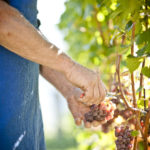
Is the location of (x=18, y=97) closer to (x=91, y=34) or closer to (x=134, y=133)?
(x=134, y=133)

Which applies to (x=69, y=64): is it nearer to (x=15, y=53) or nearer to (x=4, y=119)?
(x=15, y=53)

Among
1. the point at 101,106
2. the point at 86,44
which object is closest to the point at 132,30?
the point at 101,106

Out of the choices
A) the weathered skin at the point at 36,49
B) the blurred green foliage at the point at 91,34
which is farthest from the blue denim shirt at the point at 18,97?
the blurred green foliage at the point at 91,34

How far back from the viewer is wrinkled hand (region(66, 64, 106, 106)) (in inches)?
52.3

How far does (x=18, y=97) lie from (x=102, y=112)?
42 centimetres

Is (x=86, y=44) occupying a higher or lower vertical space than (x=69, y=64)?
higher

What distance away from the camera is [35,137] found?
1471 mm

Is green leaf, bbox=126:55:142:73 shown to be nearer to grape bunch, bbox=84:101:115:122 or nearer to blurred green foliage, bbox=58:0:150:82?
grape bunch, bbox=84:101:115:122

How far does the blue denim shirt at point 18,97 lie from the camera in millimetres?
1299

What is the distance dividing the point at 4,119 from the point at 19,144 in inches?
5.3

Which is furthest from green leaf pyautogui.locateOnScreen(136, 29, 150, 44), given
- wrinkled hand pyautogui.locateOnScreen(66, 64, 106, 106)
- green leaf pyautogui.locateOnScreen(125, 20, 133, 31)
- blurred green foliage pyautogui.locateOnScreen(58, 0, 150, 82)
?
blurred green foliage pyautogui.locateOnScreen(58, 0, 150, 82)

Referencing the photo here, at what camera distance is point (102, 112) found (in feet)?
4.99

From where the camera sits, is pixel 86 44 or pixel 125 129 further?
pixel 86 44

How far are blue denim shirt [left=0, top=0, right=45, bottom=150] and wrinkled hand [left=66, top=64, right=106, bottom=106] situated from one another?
0.20m
